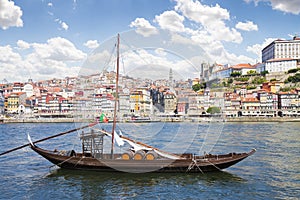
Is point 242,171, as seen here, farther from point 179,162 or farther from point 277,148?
point 277,148

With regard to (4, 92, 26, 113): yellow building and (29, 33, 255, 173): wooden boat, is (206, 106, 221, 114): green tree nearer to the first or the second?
A: (29, 33, 255, 173): wooden boat

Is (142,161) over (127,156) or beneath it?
beneath

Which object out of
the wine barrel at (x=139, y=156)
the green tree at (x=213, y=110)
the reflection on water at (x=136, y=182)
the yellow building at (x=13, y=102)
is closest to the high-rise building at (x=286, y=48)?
the green tree at (x=213, y=110)

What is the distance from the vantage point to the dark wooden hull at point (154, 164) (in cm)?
1131

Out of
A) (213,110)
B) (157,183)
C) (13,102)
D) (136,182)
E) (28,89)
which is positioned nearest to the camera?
(157,183)

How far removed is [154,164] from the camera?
11289 mm

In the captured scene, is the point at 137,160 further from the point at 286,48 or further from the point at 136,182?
the point at 286,48

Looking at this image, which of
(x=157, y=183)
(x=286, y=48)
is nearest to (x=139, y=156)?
(x=157, y=183)

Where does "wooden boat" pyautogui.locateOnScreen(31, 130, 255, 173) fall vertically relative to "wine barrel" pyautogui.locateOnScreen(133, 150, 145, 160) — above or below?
below

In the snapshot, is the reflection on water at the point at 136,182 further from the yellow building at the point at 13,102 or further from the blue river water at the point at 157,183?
the yellow building at the point at 13,102

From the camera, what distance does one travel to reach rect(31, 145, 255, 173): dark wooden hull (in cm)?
1131

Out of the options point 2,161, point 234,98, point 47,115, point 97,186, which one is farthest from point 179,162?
point 47,115

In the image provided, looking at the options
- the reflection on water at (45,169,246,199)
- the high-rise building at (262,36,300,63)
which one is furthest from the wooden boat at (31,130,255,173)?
the high-rise building at (262,36,300,63)

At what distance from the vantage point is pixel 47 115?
223 feet
